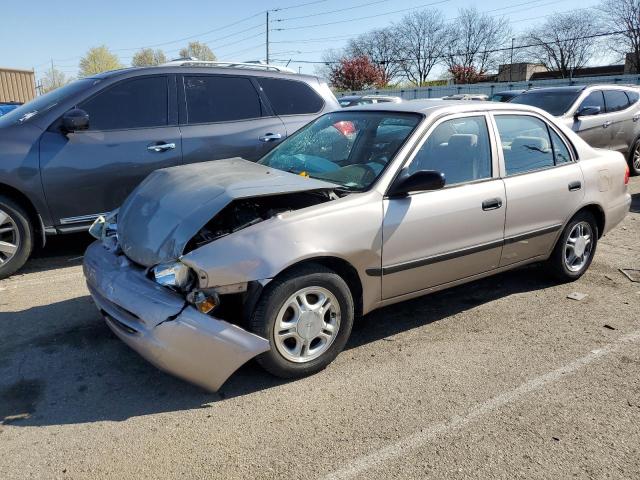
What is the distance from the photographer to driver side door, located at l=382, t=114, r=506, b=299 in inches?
140

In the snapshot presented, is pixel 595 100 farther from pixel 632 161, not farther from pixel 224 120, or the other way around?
pixel 224 120

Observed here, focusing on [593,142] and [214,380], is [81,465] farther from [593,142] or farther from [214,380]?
[593,142]

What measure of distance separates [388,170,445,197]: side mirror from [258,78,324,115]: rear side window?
326 cm

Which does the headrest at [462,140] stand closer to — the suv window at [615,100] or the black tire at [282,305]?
the black tire at [282,305]

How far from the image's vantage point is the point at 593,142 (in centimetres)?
975

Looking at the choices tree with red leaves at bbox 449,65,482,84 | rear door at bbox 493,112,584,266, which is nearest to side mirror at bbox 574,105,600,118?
rear door at bbox 493,112,584,266

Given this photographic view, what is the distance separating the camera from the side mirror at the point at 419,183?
3486 millimetres

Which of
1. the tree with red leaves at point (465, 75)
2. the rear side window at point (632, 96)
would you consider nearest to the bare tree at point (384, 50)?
the tree with red leaves at point (465, 75)

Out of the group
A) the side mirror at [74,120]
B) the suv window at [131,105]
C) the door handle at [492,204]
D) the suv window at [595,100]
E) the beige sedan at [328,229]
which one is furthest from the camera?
the suv window at [595,100]

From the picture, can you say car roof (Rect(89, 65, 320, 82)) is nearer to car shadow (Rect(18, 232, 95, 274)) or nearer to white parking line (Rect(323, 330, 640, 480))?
car shadow (Rect(18, 232, 95, 274))

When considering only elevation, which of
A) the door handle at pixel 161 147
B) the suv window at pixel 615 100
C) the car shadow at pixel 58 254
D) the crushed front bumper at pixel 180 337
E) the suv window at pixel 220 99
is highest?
the suv window at pixel 220 99

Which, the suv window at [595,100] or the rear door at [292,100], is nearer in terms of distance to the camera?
the rear door at [292,100]

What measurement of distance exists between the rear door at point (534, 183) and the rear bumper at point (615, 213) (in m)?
0.55

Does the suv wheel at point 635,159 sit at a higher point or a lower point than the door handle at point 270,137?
lower
